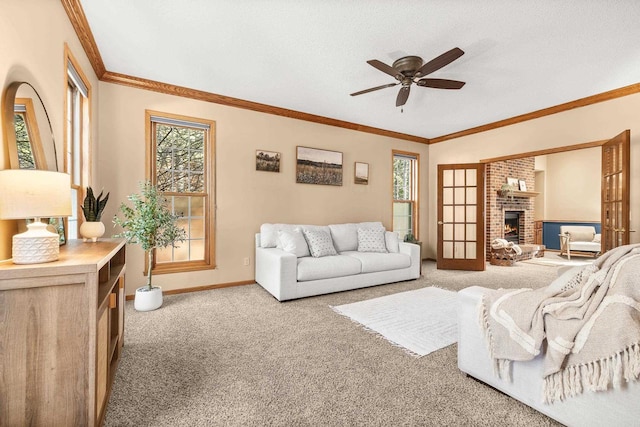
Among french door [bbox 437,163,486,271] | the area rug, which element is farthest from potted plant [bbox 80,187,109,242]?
the area rug

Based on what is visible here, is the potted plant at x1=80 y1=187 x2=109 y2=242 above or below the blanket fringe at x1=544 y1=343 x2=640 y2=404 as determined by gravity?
above

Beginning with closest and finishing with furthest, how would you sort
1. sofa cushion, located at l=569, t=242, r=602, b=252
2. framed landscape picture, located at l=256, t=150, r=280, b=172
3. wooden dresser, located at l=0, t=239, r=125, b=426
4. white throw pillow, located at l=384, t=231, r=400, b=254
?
wooden dresser, located at l=0, t=239, r=125, b=426, framed landscape picture, located at l=256, t=150, r=280, b=172, white throw pillow, located at l=384, t=231, r=400, b=254, sofa cushion, located at l=569, t=242, r=602, b=252

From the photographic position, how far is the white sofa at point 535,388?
48.6 inches

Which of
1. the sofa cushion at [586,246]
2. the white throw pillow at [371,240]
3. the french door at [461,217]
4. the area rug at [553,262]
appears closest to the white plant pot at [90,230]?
the white throw pillow at [371,240]

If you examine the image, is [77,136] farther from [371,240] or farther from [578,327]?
[578,327]

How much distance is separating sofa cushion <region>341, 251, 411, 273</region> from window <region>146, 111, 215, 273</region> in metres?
2.04

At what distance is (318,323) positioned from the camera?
2.77 metres

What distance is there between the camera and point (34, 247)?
1221 millimetres

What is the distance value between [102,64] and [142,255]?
2172 millimetres

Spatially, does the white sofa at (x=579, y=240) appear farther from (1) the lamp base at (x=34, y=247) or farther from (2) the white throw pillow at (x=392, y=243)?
(1) the lamp base at (x=34, y=247)

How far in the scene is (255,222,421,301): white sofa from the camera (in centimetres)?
344

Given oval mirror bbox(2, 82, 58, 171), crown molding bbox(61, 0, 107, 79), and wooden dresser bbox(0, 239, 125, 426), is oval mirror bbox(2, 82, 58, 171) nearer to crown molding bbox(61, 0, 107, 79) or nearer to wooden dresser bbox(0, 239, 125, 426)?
wooden dresser bbox(0, 239, 125, 426)

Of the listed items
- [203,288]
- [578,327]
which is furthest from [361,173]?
[578,327]

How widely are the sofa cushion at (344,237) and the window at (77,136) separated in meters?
3.04
